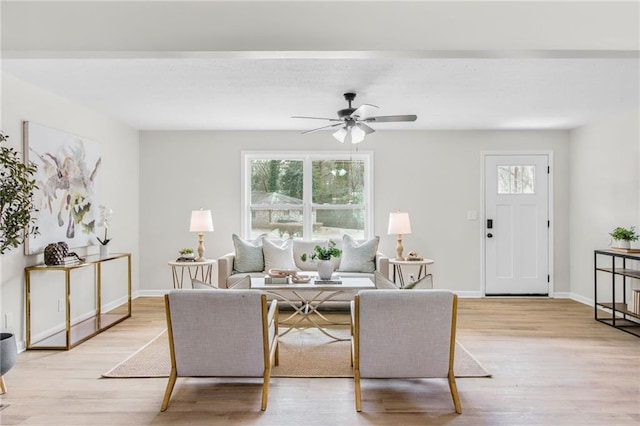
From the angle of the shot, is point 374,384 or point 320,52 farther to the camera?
point 374,384

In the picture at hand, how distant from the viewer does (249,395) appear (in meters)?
2.97

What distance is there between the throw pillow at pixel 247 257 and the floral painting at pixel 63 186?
162 centimetres

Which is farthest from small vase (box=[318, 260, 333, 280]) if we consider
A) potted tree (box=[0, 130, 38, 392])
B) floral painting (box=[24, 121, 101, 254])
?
floral painting (box=[24, 121, 101, 254])

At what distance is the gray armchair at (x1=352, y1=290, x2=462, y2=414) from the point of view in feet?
8.79

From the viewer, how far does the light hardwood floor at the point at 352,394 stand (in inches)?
104

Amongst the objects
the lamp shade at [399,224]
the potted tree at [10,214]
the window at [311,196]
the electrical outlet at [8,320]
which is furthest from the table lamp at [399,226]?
the electrical outlet at [8,320]

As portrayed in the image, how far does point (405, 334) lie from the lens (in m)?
2.72

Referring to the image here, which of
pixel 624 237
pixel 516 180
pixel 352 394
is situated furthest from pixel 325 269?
pixel 516 180

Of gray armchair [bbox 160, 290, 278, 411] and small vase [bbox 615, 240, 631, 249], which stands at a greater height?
small vase [bbox 615, 240, 631, 249]

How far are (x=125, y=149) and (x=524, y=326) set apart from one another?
5.29m

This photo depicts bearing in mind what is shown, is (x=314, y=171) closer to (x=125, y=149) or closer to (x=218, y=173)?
(x=218, y=173)

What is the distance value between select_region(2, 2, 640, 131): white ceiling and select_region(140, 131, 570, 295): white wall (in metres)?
0.32

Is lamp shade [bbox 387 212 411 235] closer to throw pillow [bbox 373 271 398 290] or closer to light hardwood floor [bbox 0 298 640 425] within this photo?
light hardwood floor [bbox 0 298 640 425]

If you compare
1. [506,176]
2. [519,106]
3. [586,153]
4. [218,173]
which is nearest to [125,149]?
[218,173]
